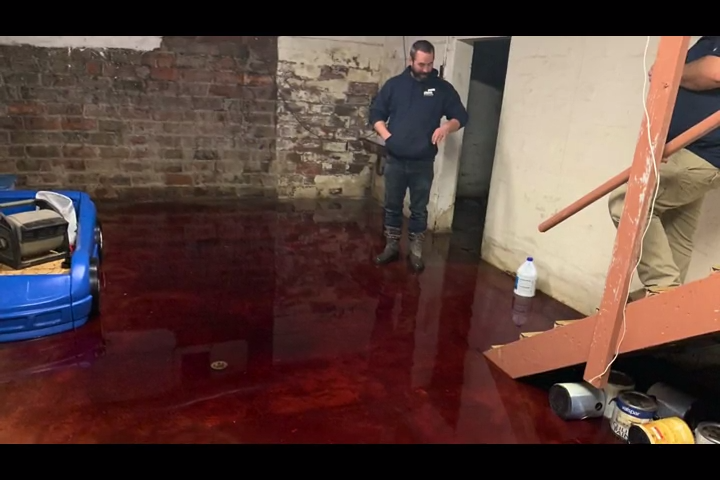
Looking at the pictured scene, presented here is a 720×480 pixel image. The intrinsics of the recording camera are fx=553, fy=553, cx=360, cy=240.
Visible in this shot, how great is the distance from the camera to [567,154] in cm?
352

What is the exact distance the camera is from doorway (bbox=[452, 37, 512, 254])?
5680 mm

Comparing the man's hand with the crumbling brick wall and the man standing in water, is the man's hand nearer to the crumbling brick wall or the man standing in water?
the man standing in water

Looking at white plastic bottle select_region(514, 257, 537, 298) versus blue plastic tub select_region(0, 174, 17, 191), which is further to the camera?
blue plastic tub select_region(0, 174, 17, 191)

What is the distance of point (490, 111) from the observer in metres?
6.04

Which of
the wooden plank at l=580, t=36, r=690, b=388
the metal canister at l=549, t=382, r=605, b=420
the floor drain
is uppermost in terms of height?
the wooden plank at l=580, t=36, r=690, b=388

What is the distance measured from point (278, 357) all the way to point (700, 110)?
2125 millimetres

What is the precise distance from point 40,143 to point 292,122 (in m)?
2.38

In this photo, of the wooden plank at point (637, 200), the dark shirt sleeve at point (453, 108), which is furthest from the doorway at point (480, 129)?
the wooden plank at point (637, 200)

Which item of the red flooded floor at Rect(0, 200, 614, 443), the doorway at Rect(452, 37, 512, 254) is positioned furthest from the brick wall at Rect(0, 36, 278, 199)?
the doorway at Rect(452, 37, 512, 254)

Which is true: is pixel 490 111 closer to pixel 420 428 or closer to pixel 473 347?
pixel 473 347

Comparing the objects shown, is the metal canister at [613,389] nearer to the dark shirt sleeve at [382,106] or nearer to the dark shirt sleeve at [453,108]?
the dark shirt sleeve at [453,108]

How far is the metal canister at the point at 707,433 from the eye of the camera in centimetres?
201
